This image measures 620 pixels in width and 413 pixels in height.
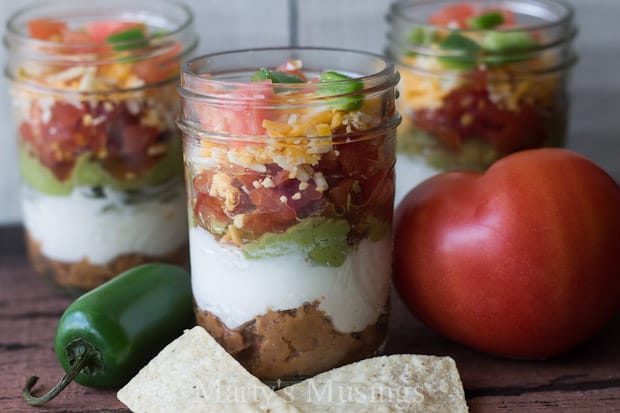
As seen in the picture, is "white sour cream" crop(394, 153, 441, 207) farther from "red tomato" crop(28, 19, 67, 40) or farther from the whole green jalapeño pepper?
"red tomato" crop(28, 19, 67, 40)

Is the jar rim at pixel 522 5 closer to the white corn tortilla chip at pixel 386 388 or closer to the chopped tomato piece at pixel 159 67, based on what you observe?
the chopped tomato piece at pixel 159 67

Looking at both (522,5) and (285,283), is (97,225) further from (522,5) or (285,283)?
(522,5)

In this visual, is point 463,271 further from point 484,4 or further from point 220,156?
point 484,4

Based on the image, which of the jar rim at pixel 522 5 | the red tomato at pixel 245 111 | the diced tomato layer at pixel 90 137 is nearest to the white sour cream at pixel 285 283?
the red tomato at pixel 245 111

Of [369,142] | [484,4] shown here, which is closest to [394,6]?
[484,4]

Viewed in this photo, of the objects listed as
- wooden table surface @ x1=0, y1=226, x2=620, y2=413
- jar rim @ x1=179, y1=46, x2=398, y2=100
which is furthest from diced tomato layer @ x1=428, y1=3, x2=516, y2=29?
wooden table surface @ x1=0, y1=226, x2=620, y2=413

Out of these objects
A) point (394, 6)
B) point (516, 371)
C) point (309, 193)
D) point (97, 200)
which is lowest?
point (516, 371)

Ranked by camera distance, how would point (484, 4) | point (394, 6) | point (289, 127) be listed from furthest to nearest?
1. point (484, 4)
2. point (394, 6)
3. point (289, 127)
